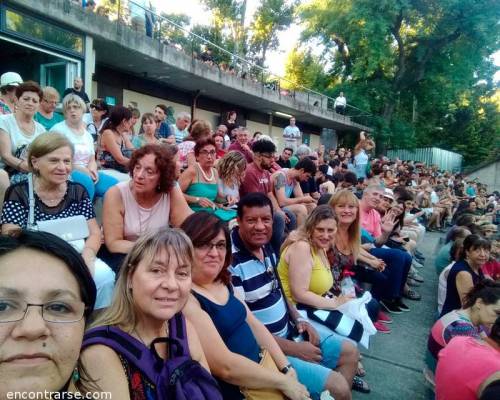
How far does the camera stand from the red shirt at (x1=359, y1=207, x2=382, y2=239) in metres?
5.29

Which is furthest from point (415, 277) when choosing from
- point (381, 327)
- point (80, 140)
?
point (80, 140)

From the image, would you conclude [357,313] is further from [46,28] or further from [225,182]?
[46,28]

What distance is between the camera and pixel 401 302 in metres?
5.05

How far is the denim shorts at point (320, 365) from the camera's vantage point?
226 centimetres

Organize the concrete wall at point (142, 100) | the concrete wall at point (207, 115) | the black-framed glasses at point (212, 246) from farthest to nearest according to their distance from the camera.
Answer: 1. the concrete wall at point (207, 115)
2. the concrete wall at point (142, 100)
3. the black-framed glasses at point (212, 246)

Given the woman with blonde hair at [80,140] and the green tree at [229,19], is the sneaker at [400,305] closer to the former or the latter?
the woman with blonde hair at [80,140]

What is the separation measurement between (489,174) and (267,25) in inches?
860

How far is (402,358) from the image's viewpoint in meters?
3.71

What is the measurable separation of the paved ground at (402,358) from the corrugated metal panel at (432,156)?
80.8 feet

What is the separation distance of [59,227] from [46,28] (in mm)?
8081

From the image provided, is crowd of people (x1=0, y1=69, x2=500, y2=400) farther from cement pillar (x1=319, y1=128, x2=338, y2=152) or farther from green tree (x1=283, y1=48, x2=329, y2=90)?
cement pillar (x1=319, y1=128, x2=338, y2=152)

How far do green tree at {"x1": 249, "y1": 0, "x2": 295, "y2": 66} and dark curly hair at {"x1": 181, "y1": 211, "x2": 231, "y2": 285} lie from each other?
33114 millimetres

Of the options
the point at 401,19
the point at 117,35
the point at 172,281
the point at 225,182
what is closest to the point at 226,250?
the point at 172,281

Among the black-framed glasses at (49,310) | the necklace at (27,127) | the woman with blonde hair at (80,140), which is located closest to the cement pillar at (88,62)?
the woman with blonde hair at (80,140)
